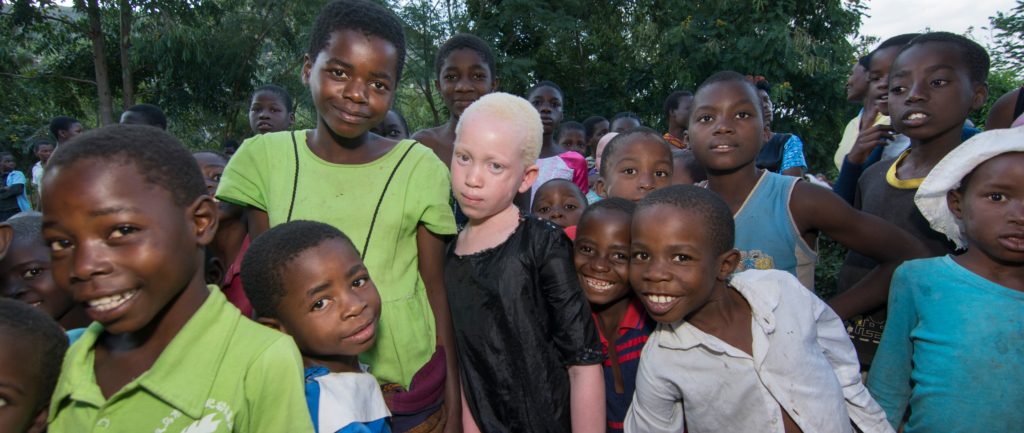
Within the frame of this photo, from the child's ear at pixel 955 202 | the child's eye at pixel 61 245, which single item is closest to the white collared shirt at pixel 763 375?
the child's ear at pixel 955 202

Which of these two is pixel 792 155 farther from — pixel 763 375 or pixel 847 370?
pixel 763 375

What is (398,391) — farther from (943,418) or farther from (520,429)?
(943,418)

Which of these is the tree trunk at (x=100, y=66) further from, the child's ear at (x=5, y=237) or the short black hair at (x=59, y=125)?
the child's ear at (x=5, y=237)

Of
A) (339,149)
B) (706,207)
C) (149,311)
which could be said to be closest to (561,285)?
(706,207)

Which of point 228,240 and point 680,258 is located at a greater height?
point 680,258

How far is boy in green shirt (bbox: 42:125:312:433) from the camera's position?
1124 mm

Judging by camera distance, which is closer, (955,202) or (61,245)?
(61,245)

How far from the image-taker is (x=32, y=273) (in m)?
1.77

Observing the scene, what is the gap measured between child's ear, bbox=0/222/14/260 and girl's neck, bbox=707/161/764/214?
2654 millimetres

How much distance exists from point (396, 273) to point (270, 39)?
1565 centimetres

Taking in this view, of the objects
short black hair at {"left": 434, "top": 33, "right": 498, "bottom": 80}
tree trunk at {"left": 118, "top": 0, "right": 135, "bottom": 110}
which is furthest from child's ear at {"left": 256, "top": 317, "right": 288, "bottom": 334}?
tree trunk at {"left": 118, "top": 0, "right": 135, "bottom": 110}

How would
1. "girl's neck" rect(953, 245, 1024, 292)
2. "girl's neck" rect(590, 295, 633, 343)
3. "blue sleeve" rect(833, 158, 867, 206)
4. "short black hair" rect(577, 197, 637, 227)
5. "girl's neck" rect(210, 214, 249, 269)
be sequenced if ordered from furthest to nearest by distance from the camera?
1. "blue sleeve" rect(833, 158, 867, 206)
2. "girl's neck" rect(210, 214, 249, 269)
3. "girl's neck" rect(590, 295, 633, 343)
4. "short black hair" rect(577, 197, 637, 227)
5. "girl's neck" rect(953, 245, 1024, 292)

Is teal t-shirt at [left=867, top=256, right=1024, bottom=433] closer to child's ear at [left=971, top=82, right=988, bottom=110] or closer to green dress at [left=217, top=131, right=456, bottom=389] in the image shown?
child's ear at [left=971, top=82, right=988, bottom=110]

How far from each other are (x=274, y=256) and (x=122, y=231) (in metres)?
0.41
